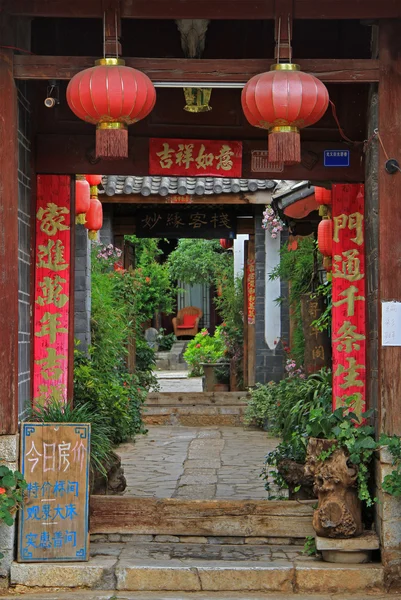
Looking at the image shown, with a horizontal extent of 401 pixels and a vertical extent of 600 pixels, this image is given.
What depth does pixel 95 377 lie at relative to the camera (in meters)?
11.4

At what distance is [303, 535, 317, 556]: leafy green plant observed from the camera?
281 inches

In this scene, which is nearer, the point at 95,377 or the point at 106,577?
the point at 106,577

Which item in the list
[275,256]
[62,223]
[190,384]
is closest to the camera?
[62,223]

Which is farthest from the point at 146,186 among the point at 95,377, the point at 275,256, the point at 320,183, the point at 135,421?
the point at 320,183

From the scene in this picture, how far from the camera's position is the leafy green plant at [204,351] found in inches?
828

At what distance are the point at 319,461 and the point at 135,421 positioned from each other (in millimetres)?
7805

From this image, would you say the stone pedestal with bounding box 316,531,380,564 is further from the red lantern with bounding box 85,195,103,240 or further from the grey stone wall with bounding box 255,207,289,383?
the grey stone wall with bounding box 255,207,289,383

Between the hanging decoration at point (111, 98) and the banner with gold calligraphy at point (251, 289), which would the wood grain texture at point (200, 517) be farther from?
the banner with gold calligraphy at point (251, 289)

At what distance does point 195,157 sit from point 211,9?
5.33 feet

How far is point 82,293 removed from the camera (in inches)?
480

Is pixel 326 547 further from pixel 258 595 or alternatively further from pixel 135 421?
pixel 135 421

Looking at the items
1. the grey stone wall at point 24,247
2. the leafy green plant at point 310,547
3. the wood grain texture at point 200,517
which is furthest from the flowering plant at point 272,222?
the leafy green plant at point 310,547

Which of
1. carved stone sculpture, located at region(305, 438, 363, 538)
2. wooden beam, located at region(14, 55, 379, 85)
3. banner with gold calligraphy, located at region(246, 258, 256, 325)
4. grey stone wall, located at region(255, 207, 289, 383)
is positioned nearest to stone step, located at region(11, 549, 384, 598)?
carved stone sculpture, located at region(305, 438, 363, 538)

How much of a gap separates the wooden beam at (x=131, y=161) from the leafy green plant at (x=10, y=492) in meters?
2.71
